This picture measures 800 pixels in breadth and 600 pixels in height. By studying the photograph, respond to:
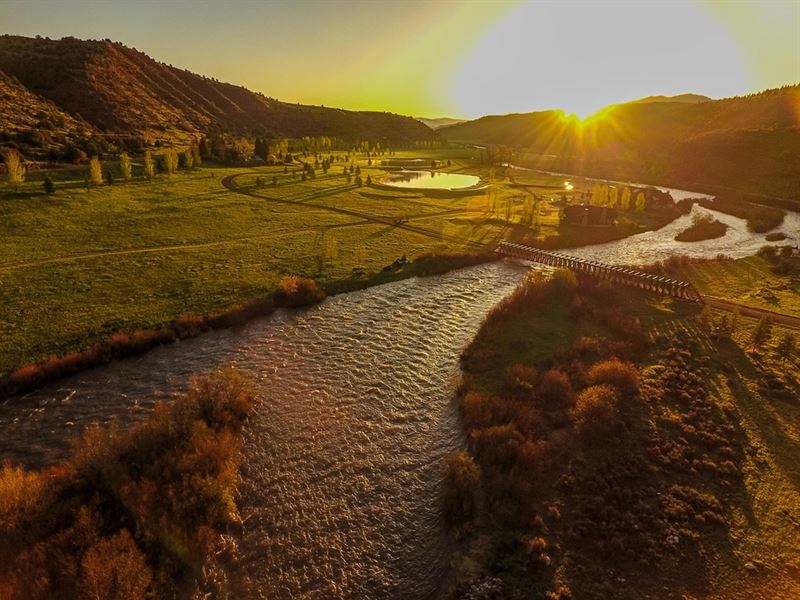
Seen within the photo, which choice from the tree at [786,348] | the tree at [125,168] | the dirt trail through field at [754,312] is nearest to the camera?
the tree at [786,348]

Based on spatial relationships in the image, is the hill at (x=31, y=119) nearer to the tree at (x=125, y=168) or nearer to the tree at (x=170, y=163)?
the tree at (x=125, y=168)

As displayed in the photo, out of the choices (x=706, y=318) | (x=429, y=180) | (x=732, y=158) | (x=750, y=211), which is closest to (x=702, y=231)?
(x=750, y=211)

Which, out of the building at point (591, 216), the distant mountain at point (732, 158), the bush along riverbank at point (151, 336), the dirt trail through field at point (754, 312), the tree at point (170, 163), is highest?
the distant mountain at point (732, 158)

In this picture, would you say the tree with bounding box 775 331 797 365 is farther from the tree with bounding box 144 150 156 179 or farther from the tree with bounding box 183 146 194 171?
the tree with bounding box 183 146 194 171

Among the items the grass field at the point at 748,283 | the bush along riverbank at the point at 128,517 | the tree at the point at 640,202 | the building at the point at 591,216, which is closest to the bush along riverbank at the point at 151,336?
the bush along riverbank at the point at 128,517

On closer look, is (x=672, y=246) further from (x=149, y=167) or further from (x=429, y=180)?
(x=149, y=167)

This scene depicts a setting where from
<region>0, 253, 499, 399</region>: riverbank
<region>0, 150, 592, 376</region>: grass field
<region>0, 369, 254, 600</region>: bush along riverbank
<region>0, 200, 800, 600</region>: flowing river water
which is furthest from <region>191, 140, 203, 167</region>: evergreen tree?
<region>0, 369, 254, 600</region>: bush along riverbank

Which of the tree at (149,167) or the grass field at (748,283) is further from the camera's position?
the tree at (149,167)

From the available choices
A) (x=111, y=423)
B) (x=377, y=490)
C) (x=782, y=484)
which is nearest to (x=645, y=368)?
(x=782, y=484)
